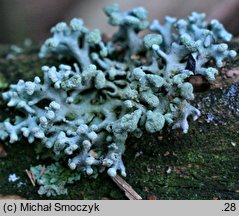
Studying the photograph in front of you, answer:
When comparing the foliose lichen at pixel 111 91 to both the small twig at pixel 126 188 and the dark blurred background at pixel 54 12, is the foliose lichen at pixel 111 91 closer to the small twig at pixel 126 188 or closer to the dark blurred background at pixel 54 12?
the small twig at pixel 126 188

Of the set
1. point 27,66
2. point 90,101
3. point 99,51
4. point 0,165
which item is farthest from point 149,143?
point 27,66

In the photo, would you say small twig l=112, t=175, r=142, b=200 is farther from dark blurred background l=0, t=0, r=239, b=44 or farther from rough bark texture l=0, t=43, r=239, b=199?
dark blurred background l=0, t=0, r=239, b=44

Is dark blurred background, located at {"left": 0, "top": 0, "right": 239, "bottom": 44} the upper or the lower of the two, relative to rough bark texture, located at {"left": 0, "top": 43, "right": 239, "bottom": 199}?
upper

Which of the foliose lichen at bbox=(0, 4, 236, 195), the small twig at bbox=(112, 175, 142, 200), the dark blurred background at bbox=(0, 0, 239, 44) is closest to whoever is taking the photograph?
the foliose lichen at bbox=(0, 4, 236, 195)

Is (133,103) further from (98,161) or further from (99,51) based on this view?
(99,51)

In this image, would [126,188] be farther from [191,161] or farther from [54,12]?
[54,12]

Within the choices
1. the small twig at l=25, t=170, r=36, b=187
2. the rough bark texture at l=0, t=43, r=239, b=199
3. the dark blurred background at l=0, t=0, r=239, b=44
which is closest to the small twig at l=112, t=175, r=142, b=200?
the rough bark texture at l=0, t=43, r=239, b=199
